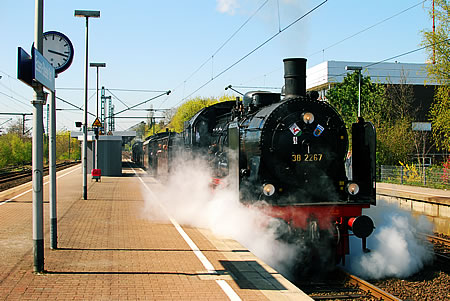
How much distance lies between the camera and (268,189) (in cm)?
777

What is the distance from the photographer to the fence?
20359mm

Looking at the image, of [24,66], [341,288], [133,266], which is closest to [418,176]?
[341,288]

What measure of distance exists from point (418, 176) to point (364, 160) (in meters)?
15.6

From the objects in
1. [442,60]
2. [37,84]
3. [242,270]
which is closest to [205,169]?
[242,270]

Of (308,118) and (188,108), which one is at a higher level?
(188,108)

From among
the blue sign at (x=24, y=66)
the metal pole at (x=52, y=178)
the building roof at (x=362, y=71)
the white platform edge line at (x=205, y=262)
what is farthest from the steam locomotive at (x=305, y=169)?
the building roof at (x=362, y=71)

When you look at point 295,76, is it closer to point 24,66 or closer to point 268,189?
point 268,189

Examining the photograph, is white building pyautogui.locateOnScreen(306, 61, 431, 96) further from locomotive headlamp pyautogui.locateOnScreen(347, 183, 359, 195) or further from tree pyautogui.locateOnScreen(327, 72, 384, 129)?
locomotive headlamp pyautogui.locateOnScreen(347, 183, 359, 195)

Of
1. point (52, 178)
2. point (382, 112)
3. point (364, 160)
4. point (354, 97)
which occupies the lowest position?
point (52, 178)

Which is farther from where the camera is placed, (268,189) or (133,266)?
(268,189)

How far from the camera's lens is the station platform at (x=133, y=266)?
5438 mm

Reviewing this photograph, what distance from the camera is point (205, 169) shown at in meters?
12.1

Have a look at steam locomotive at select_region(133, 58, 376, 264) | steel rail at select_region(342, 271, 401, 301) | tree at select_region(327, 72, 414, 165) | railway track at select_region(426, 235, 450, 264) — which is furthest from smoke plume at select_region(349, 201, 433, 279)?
tree at select_region(327, 72, 414, 165)

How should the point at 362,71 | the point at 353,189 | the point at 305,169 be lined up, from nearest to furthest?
the point at 353,189 < the point at 305,169 < the point at 362,71
